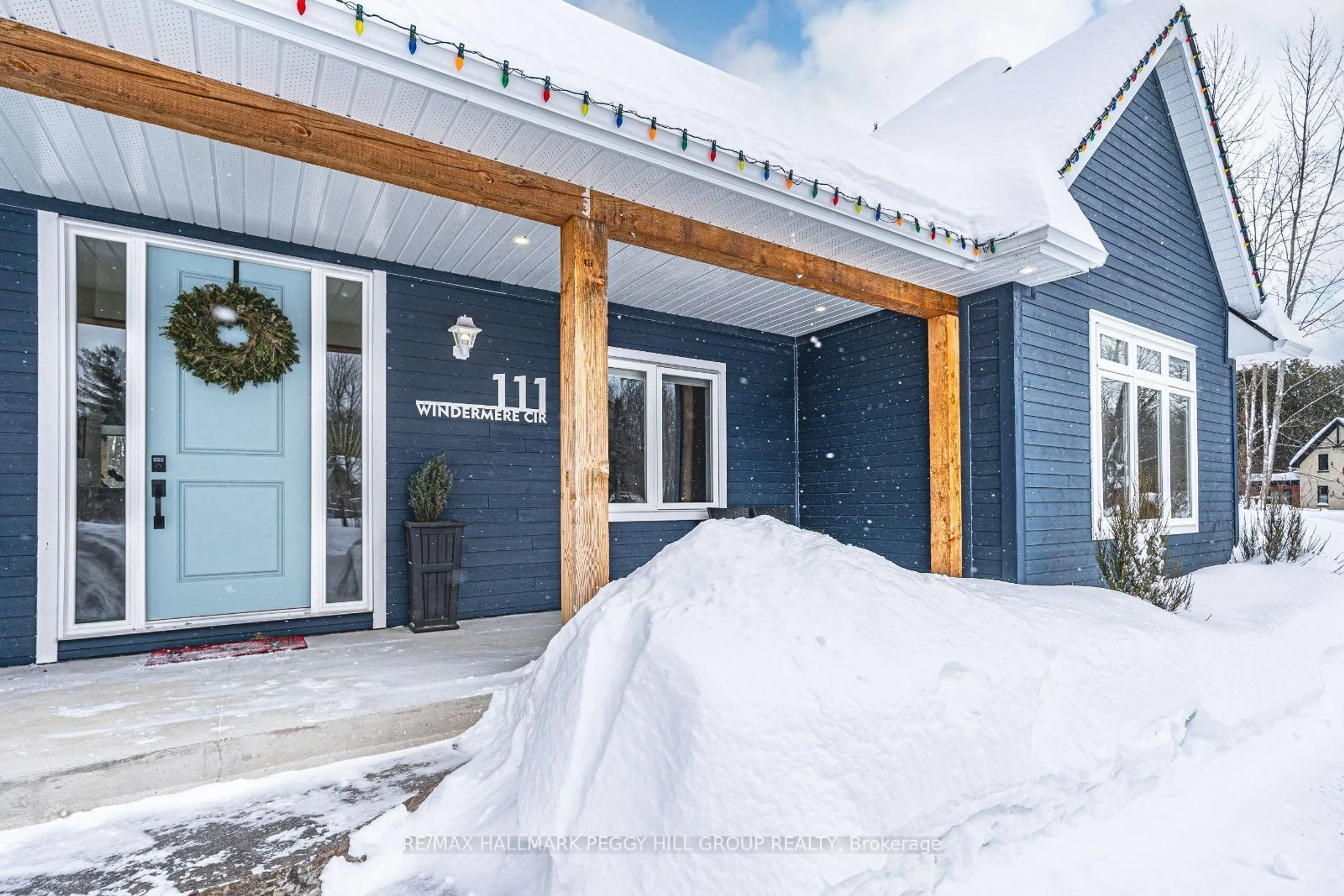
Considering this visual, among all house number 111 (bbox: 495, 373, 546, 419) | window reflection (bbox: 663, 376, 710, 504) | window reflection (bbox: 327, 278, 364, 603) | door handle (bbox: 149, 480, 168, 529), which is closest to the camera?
door handle (bbox: 149, 480, 168, 529)

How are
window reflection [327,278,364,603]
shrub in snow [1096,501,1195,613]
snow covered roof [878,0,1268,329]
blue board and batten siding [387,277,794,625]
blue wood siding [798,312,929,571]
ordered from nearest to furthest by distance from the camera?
window reflection [327,278,364,603], blue board and batten siding [387,277,794,625], shrub in snow [1096,501,1195,613], snow covered roof [878,0,1268,329], blue wood siding [798,312,929,571]

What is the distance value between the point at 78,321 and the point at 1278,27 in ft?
59.2

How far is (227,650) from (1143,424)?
7148 millimetres

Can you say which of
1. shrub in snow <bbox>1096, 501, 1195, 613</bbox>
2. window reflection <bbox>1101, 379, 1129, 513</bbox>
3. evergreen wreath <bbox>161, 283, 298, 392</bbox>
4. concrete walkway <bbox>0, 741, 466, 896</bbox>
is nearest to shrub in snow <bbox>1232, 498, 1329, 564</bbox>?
window reflection <bbox>1101, 379, 1129, 513</bbox>

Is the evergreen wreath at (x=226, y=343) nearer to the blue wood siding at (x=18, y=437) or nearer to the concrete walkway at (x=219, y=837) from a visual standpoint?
the blue wood siding at (x=18, y=437)

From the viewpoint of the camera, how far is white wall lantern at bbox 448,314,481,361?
169 inches

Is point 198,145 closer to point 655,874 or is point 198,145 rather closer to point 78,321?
point 78,321

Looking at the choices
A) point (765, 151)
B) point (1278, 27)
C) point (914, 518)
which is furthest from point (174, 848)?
point (1278, 27)

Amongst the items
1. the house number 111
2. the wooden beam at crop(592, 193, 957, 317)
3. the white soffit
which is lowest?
the house number 111

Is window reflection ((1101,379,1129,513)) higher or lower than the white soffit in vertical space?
lower

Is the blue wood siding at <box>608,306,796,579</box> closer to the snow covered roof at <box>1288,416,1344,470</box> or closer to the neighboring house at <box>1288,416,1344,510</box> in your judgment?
the snow covered roof at <box>1288,416,1344,470</box>

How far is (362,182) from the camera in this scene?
316cm

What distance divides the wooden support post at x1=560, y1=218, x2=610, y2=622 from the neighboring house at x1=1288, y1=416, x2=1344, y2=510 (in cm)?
2779

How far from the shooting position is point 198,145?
281 cm
